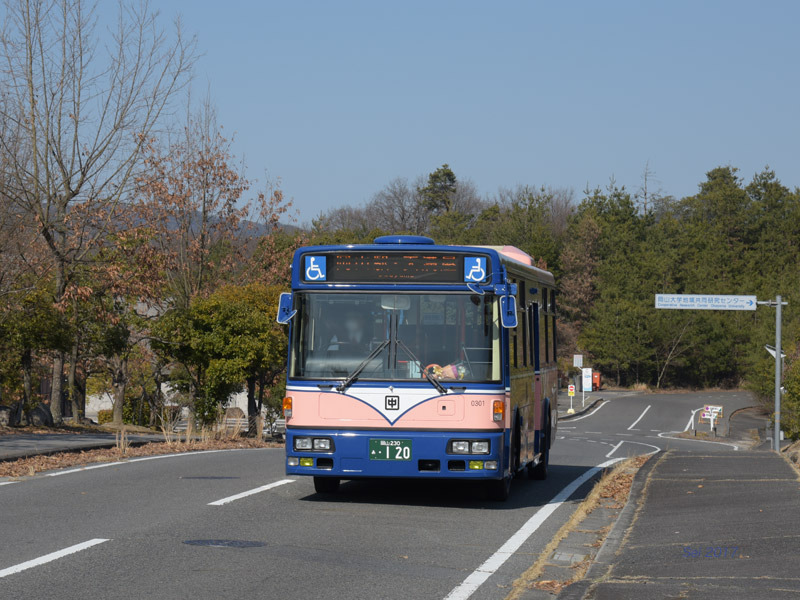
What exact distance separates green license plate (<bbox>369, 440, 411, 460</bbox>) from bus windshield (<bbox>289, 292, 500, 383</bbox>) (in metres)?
0.65

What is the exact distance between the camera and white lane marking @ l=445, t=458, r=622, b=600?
291 inches

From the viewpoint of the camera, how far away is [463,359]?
11656 millimetres

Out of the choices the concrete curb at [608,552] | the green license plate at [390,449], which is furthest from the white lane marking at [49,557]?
the concrete curb at [608,552]

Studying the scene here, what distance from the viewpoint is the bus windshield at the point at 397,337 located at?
38.1 feet

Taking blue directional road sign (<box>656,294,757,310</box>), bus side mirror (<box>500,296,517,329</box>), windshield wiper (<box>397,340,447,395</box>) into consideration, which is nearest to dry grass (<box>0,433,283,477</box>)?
windshield wiper (<box>397,340,447,395</box>)

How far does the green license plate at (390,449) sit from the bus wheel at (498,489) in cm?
135

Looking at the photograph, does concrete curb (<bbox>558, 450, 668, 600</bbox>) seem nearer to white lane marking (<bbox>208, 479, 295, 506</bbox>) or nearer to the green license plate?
the green license plate

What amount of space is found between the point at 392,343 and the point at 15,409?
1684 centimetres

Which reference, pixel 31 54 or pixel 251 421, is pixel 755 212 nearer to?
pixel 251 421

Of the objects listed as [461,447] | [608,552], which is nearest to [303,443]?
[461,447]

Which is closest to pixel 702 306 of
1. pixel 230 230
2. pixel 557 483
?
pixel 230 230

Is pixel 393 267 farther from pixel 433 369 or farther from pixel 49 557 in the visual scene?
pixel 49 557

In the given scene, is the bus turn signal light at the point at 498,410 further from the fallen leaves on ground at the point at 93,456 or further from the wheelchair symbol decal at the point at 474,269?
the fallen leaves on ground at the point at 93,456

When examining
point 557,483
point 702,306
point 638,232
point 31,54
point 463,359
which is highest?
point 638,232
